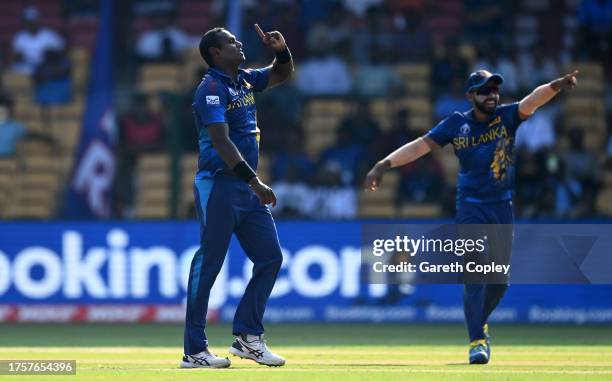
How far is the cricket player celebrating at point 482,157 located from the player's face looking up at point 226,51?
1430 mm

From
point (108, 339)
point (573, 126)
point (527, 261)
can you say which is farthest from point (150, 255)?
point (573, 126)

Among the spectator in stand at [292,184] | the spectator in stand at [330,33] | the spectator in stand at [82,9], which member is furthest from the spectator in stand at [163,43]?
the spectator in stand at [292,184]

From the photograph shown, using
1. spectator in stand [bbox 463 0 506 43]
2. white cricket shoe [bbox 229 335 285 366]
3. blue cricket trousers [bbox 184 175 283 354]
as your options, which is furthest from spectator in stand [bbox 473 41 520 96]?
white cricket shoe [bbox 229 335 285 366]

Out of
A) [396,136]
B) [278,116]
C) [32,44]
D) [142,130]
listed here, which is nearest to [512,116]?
[396,136]

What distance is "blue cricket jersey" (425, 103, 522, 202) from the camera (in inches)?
412

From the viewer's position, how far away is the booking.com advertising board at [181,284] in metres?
16.1

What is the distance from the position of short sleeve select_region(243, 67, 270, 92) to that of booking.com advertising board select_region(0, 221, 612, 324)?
248 inches

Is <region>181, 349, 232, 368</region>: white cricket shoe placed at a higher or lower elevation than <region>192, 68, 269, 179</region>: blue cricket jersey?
lower

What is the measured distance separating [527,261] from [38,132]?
355 inches

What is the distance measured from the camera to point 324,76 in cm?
2047

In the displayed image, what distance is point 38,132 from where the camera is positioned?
67.3 feet

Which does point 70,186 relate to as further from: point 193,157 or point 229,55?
point 229,55

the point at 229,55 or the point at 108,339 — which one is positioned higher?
the point at 229,55

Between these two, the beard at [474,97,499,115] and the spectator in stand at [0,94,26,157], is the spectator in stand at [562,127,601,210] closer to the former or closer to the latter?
the beard at [474,97,499,115]
